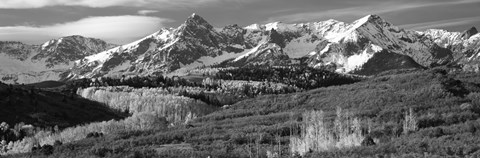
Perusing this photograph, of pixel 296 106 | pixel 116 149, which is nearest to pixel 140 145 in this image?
pixel 116 149

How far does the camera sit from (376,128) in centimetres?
9788

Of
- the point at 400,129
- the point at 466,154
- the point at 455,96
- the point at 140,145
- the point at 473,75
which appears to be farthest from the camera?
the point at 473,75

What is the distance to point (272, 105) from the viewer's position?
553 feet

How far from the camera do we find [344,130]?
3981 inches

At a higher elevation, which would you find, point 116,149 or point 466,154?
point 466,154

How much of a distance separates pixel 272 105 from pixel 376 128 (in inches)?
2839

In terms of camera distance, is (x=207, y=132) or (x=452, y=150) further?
(x=207, y=132)

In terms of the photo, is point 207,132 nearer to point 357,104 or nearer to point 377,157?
point 357,104

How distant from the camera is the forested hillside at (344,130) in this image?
64.4 metres

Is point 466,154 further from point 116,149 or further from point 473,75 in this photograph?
point 473,75

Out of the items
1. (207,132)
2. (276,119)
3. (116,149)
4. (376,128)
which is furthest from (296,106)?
(116,149)

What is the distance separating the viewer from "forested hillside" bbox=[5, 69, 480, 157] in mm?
64375

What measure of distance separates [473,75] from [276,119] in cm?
5801

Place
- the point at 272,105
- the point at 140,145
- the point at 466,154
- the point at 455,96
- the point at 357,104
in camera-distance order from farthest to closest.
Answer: the point at 272,105, the point at 357,104, the point at 455,96, the point at 140,145, the point at 466,154
